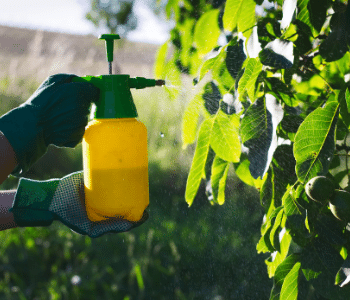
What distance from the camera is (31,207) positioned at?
1.20 meters

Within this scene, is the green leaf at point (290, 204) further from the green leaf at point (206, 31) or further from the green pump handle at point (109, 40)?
the green pump handle at point (109, 40)

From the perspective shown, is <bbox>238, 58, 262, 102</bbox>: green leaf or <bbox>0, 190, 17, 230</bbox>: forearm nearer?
<bbox>238, 58, 262, 102</bbox>: green leaf

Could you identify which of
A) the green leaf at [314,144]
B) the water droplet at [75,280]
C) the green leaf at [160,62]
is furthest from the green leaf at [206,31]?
the water droplet at [75,280]

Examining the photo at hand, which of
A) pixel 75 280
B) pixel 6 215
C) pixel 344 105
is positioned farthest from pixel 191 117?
pixel 75 280

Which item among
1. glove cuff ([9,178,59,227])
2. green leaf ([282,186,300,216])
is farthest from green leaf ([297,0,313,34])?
glove cuff ([9,178,59,227])

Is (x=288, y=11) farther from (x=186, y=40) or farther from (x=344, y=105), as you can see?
(x=186, y=40)

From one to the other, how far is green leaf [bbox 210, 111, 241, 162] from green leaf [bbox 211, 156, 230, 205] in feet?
0.41

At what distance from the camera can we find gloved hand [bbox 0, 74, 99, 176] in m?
1.04

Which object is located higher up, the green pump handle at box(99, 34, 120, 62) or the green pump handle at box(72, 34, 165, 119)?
the green pump handle at box(99, 34, 120, 62)

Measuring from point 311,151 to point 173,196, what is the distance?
11.6 ft

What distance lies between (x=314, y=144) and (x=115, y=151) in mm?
515

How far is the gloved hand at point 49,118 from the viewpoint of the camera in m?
1.04

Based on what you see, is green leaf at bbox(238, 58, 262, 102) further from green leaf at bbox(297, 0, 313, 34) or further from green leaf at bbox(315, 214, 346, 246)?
green leaf at bbox(315, 214, 346, 246)

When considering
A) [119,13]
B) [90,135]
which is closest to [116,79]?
[90,135]
